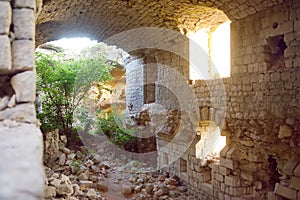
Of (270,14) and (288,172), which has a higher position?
(270,14)

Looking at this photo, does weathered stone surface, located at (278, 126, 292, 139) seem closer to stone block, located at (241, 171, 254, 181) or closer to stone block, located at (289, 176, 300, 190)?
stone block, located at (289, 176, 300, 190)

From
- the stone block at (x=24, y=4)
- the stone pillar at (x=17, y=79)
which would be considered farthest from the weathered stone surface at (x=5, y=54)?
the stone block at (x=24, y=4)

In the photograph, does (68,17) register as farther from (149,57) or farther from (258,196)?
(258,196)

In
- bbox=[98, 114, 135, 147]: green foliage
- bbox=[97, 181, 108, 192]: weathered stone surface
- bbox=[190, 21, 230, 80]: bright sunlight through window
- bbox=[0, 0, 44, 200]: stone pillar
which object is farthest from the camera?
bbox=[98, 114, 135, 147]: green foliage

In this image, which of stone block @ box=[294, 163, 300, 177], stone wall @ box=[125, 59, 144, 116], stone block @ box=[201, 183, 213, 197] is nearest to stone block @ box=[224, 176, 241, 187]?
stone block @ box=[201, 183, 213, 197]

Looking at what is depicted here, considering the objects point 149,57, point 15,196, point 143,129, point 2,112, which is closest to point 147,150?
point 143,129

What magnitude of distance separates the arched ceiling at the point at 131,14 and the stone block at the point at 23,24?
3.19m

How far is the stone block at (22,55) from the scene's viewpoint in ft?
6.75

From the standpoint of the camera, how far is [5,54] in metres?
2.00

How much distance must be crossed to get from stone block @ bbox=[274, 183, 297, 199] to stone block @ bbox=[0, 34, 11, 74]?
383 centimetres

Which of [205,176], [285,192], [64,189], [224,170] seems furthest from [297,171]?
[64,189]

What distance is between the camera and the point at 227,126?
5547 millimetres

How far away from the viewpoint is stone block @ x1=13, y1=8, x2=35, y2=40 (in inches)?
82.7

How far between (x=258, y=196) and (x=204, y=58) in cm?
306
